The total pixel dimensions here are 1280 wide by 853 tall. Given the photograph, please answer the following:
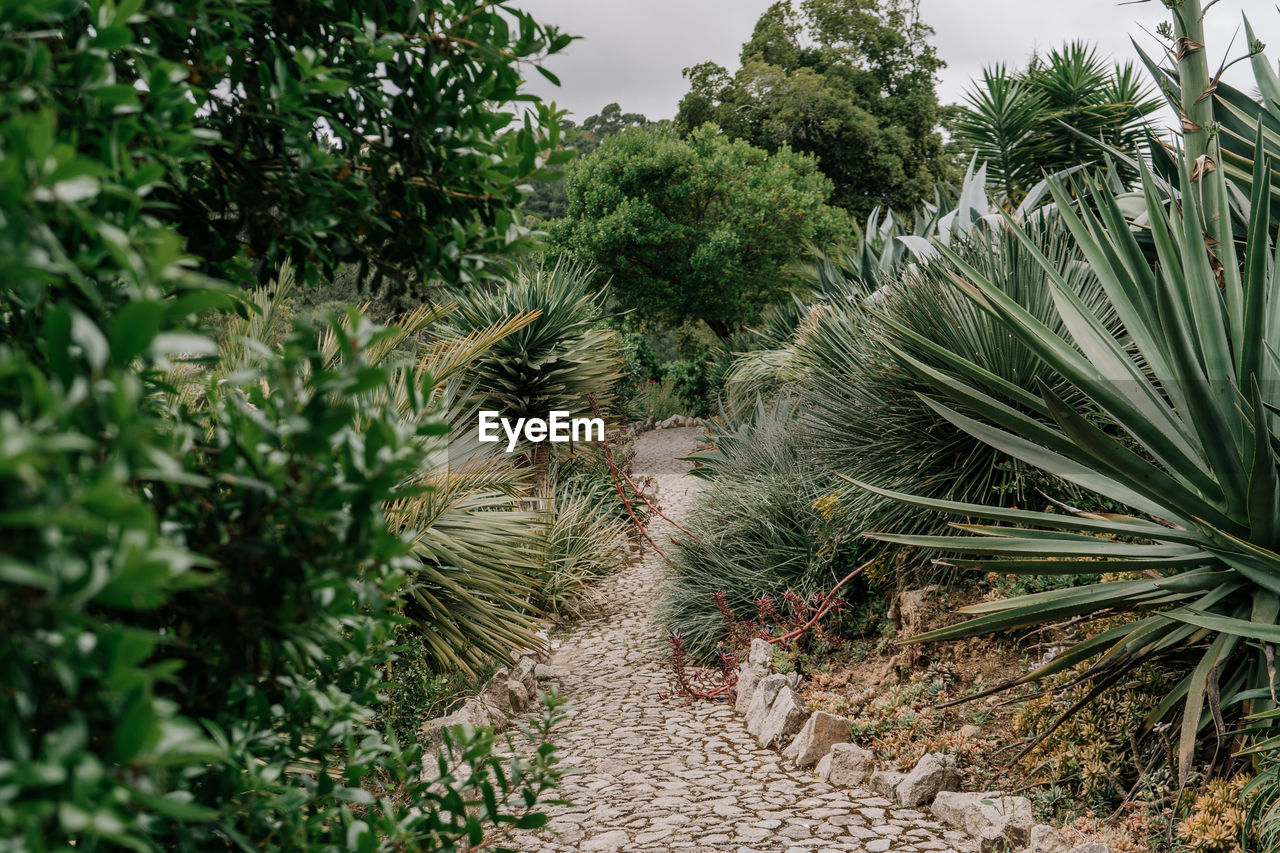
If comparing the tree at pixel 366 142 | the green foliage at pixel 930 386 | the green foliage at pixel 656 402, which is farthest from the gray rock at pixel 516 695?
the green foliage at pixel 656 402

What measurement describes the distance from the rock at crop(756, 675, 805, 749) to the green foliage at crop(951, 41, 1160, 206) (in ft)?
25.1

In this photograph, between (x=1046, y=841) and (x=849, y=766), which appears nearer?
(x=1046, y=841)

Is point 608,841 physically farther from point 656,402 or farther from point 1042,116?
point 656,402

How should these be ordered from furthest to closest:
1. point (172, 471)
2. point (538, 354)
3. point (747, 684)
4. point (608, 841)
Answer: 1. point (538, 354)
2. point (747, 684)
3. point (608, 841)
4. point (172, 471)

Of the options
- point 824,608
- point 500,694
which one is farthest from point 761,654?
point 500,694

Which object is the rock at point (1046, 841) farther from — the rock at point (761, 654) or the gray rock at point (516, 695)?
the gray rock at point (516, 695)

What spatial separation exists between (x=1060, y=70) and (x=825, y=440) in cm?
773

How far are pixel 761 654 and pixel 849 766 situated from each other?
4.30 ft

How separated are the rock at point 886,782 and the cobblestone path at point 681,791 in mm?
56

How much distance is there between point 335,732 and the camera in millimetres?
1258

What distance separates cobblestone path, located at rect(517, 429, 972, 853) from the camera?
307 centimetres

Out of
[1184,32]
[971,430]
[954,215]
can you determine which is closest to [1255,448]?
[971,430]

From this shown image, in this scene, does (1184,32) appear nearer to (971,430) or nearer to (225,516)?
(971,430)

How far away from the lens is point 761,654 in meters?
4.90
